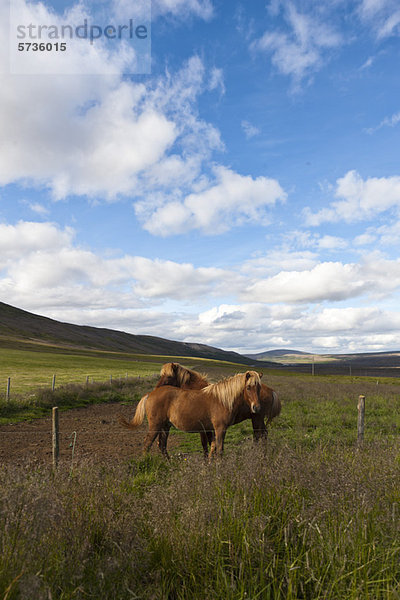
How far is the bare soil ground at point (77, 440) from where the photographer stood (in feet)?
31.0

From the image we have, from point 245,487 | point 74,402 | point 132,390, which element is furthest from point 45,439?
point 132,390

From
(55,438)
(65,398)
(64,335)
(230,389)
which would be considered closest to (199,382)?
(230,389)

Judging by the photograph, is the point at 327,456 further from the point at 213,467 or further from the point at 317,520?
the point at 317,520

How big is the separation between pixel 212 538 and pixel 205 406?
15.6ft

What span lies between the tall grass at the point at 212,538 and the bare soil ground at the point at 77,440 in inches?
180

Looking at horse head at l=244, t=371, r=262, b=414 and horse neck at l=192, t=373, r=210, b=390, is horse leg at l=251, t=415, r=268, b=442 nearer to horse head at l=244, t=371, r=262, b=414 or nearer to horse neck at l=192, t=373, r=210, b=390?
horse head at l=244, t=371, r=262, b=414

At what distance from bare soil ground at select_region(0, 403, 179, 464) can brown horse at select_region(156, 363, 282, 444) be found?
65.8 inches

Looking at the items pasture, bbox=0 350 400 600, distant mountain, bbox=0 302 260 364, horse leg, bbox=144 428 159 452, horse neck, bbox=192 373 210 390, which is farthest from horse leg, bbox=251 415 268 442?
distant mountain, bbox=0 302 260 364

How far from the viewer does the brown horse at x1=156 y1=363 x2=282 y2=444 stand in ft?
26.1

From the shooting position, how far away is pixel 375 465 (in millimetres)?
4359

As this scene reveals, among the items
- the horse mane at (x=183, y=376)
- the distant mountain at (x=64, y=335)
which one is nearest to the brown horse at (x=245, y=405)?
the horse mane at (x=183, y=376)

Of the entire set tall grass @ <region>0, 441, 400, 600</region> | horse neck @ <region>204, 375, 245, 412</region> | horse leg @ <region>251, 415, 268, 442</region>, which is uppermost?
horse neck @ <region>204, 375, 245, 412</region>

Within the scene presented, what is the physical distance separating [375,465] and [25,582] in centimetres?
396

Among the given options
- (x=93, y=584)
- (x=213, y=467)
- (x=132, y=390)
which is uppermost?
(x=213, y=467)
